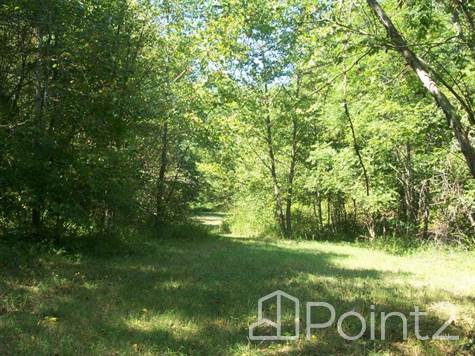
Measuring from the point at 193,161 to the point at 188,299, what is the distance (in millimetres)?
14810

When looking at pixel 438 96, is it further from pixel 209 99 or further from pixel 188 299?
pixel 209 99

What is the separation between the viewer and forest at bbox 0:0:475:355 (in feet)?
17.3

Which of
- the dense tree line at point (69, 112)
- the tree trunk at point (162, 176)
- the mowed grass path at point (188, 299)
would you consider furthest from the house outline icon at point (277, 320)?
the tree trunk at point (162, 176)

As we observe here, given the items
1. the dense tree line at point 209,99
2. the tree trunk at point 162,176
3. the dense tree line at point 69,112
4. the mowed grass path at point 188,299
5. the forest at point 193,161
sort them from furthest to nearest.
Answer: the tree trunk at point 162,176, the dense tree line at point 69,112, the dense tree line at point 209,99, the forest at point 193,161, the mowed grass path at point 188,299

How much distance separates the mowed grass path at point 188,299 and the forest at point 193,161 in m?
0.04

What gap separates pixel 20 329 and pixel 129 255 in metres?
5.85

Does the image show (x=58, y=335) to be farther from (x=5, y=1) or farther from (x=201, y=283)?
(x=5, y=1)

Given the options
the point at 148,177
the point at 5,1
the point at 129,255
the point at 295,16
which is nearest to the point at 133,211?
the point at 129,255

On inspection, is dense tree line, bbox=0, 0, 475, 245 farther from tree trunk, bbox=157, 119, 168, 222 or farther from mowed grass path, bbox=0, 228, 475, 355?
mowed grass path, bbox=0, 228, 475, 355

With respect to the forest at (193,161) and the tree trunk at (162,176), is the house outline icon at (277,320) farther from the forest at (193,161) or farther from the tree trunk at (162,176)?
the tree trunk at (162,176)

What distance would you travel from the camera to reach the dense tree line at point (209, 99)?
5.79 meters

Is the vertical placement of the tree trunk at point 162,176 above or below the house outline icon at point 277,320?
above

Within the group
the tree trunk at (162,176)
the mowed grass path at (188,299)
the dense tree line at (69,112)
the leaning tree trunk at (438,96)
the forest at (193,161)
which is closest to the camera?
the leaning tree trunk at (438,96)

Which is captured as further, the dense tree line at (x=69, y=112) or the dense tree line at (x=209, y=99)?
the dense tree line at (x=69, y=112)
